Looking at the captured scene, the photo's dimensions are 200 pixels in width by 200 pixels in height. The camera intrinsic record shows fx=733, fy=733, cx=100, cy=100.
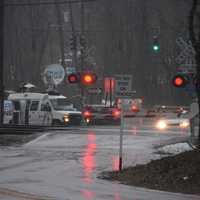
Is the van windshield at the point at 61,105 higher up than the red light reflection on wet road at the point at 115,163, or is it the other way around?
the van windshield at the point at 61,105

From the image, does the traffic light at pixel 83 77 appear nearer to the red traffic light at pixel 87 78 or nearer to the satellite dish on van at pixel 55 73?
the red traffic light at pixel 87 78

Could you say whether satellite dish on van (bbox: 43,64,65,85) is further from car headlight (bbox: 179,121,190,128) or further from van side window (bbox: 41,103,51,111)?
car headlight (bbox: 179,121,190,128)

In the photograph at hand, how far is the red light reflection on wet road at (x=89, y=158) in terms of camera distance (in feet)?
60.1

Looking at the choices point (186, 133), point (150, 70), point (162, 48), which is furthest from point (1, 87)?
point (150, 70)

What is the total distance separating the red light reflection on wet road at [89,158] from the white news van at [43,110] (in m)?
9.75

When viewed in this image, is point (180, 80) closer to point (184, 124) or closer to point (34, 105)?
point (184, 124)

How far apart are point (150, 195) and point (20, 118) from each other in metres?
29.7

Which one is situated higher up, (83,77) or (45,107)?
(83,77)

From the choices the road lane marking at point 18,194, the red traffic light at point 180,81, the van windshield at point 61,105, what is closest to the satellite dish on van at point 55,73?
the van windshield at point 61,105

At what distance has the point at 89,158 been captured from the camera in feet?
75.4

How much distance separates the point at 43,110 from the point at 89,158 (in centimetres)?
1949

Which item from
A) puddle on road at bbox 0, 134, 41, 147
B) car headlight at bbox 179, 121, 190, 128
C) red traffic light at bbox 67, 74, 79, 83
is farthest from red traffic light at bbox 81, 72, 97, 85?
car headlight at bbox 179, 121, 190, 128

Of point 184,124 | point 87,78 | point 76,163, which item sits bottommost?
point 76,163

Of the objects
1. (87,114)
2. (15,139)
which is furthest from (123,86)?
(87,114)
